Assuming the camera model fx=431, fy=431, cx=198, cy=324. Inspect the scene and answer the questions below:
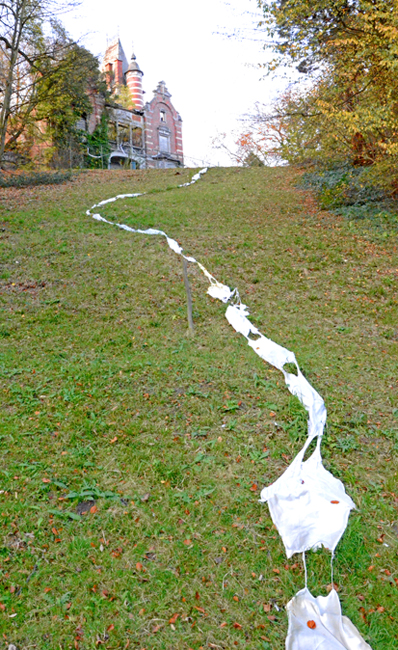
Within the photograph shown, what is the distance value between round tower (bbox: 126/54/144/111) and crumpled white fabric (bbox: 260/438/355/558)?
113 ft

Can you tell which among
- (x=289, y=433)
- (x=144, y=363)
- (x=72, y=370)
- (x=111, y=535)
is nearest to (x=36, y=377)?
(x=72, y=370)

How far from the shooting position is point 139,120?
102 feet

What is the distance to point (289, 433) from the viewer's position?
11.6ft

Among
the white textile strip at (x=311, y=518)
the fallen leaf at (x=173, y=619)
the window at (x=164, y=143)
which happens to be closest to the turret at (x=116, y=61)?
the window at (x=164, y=143)

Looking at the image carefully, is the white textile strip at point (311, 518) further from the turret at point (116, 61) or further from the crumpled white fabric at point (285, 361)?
the turret at point (116, 61)

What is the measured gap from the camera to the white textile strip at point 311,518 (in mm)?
1968

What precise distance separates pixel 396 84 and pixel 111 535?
7688 mm

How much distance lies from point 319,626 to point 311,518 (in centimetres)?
64

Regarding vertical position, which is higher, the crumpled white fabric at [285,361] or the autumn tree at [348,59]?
the autumn tree at [348,59]

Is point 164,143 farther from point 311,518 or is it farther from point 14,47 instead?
point 311,518

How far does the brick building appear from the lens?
92.2 ft

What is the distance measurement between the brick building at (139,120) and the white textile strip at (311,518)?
26.6 m

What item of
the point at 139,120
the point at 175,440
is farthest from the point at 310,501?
the point at 139,120

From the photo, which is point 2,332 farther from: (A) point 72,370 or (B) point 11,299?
(A) point 72,370
